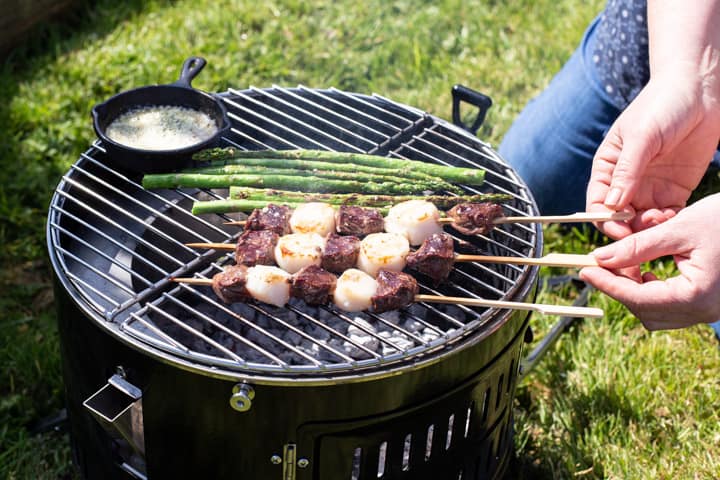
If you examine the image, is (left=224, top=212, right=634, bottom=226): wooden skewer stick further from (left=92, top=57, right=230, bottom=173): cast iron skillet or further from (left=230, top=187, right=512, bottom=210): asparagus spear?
(left=92, top=57, right=230, bottom=173): cast iron skillet

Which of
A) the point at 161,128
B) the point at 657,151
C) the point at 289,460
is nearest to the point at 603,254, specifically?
the point at 657,151

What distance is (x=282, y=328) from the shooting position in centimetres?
286

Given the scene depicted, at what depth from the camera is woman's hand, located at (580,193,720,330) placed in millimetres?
2561

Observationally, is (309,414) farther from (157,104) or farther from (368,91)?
(368,91)

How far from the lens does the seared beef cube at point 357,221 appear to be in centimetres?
287

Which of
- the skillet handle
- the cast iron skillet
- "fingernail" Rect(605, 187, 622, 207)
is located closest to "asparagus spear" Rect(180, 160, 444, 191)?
the cast iron skillet

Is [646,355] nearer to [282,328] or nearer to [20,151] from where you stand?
[282,328]

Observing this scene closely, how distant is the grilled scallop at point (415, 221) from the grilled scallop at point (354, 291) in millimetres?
319

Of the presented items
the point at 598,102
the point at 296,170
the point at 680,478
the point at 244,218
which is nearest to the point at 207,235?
the point at 244,218

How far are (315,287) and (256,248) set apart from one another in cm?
29

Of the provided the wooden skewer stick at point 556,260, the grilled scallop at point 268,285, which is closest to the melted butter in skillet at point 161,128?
the wooden skewer stick at point 556,260

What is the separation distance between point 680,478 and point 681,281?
1.34 metres

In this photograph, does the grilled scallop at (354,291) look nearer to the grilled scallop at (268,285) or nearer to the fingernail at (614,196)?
the grilled scallop at (268,285)

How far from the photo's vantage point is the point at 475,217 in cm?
288
